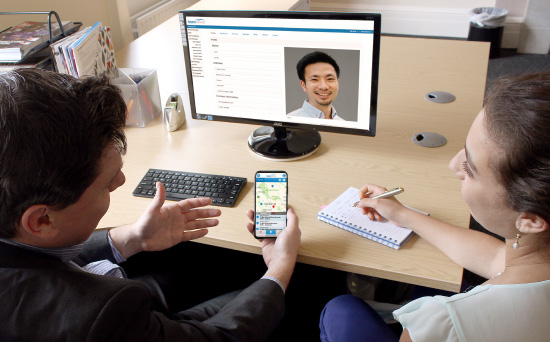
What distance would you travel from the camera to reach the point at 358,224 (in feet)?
3.75

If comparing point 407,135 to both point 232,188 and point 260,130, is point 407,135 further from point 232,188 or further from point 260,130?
point 232,188

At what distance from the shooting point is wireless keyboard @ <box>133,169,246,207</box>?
4.17 feet

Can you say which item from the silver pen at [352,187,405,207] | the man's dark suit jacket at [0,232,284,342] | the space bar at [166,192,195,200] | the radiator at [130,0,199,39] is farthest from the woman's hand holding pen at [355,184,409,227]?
the radiator at [130,0,199,39]

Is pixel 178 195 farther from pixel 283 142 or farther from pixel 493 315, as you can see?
pixel 493 315

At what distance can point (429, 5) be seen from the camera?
4191 millimetres

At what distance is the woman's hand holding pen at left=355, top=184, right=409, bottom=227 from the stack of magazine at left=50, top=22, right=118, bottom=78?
97 cm

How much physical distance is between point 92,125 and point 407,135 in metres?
1.04

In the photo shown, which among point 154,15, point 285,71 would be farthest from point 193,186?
point 154,15

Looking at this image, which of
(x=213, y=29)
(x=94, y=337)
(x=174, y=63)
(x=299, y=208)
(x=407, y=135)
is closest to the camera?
(x=94, y=337)

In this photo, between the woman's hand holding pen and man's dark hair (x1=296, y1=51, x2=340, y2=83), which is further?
man's dark hair (x1=296, y1=51, x2=340, y2=83)

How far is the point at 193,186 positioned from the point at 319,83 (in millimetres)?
455

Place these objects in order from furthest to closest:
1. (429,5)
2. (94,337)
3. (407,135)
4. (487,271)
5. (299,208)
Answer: (429,5), (407,135), (299,208), (487,271), (94,337)

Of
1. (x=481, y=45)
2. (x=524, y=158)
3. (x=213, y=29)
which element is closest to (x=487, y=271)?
(x=524, y=158)

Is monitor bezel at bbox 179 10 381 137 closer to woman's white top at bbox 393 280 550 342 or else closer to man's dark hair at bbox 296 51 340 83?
man's dark hair at bbox 296 51 340 83
